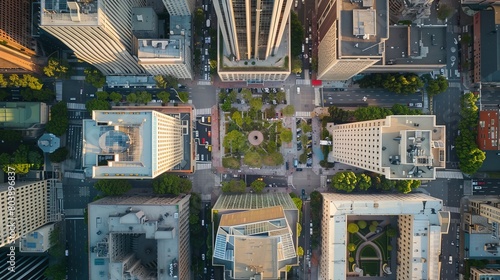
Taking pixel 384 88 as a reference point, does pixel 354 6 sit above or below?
above

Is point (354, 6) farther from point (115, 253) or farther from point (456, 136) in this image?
point (115, 253)

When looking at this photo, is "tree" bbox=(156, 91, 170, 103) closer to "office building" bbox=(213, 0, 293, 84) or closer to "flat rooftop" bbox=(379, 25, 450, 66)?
"office building" bbox=(213, 0, 293, 84)

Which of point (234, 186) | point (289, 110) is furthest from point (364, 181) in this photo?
point (234, 186)

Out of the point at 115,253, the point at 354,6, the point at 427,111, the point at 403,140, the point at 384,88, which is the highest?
the point at 354,6

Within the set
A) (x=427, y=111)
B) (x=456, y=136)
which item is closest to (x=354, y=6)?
(x=427, y=111)

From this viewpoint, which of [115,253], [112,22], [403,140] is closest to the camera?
[403,140]

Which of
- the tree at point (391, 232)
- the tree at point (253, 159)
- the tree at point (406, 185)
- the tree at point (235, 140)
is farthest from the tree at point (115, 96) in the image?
the tree at point (391, 232)

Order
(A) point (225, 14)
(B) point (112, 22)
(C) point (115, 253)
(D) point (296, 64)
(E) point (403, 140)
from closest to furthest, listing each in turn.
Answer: (A) point (225, 14) → (E) point (403, 140) → (B) point (112, 22) → (C) point (115, 253) → (D) point (296, 64)

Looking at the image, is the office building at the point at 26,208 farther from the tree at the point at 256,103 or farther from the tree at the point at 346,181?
the tree at the point at 346,181
